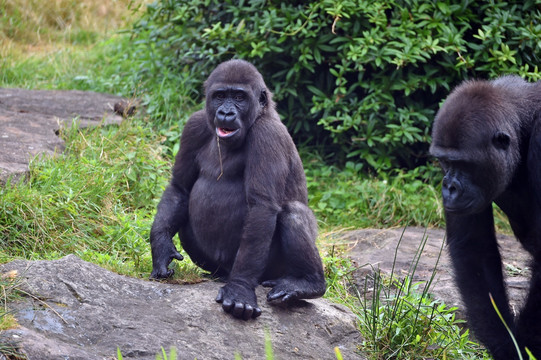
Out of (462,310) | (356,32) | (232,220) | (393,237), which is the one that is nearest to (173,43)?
(356,32)

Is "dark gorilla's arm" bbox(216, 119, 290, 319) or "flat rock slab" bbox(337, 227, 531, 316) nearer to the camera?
"dark gorilla's arm" bbox(216, 119, 290, 319)

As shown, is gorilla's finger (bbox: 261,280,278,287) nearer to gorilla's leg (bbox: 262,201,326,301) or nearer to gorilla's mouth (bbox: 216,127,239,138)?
gorilla's leg (bbox: 262,201,326,301)

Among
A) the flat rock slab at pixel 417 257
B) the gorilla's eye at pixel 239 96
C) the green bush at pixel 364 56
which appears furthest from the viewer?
the green bush at pixel 364 56

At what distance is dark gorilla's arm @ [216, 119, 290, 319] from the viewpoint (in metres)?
3.94

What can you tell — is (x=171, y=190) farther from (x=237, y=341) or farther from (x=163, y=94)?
(x=163, y=94)

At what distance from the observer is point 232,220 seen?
14.3 feet

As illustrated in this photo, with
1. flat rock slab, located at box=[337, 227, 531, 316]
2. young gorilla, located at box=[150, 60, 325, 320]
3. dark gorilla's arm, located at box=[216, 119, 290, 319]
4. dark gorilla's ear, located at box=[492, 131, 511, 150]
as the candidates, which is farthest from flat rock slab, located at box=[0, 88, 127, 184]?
dark gorilla's ear, located at box=[492, 131, 511, 150]

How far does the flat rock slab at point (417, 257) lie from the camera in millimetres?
5191

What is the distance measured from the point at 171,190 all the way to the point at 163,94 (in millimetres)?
3149

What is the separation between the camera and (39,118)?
7.01 metres

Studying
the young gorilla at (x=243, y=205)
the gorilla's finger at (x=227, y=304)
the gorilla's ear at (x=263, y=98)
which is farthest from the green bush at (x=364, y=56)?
the gorilla's finger at (x=227, y=304)

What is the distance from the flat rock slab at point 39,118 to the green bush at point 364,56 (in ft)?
2.35

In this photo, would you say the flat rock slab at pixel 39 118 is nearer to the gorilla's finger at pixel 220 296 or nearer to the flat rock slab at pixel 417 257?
the gorilla's finger at pixel 220 296

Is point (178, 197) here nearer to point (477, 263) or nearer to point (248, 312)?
point (248, 312)
